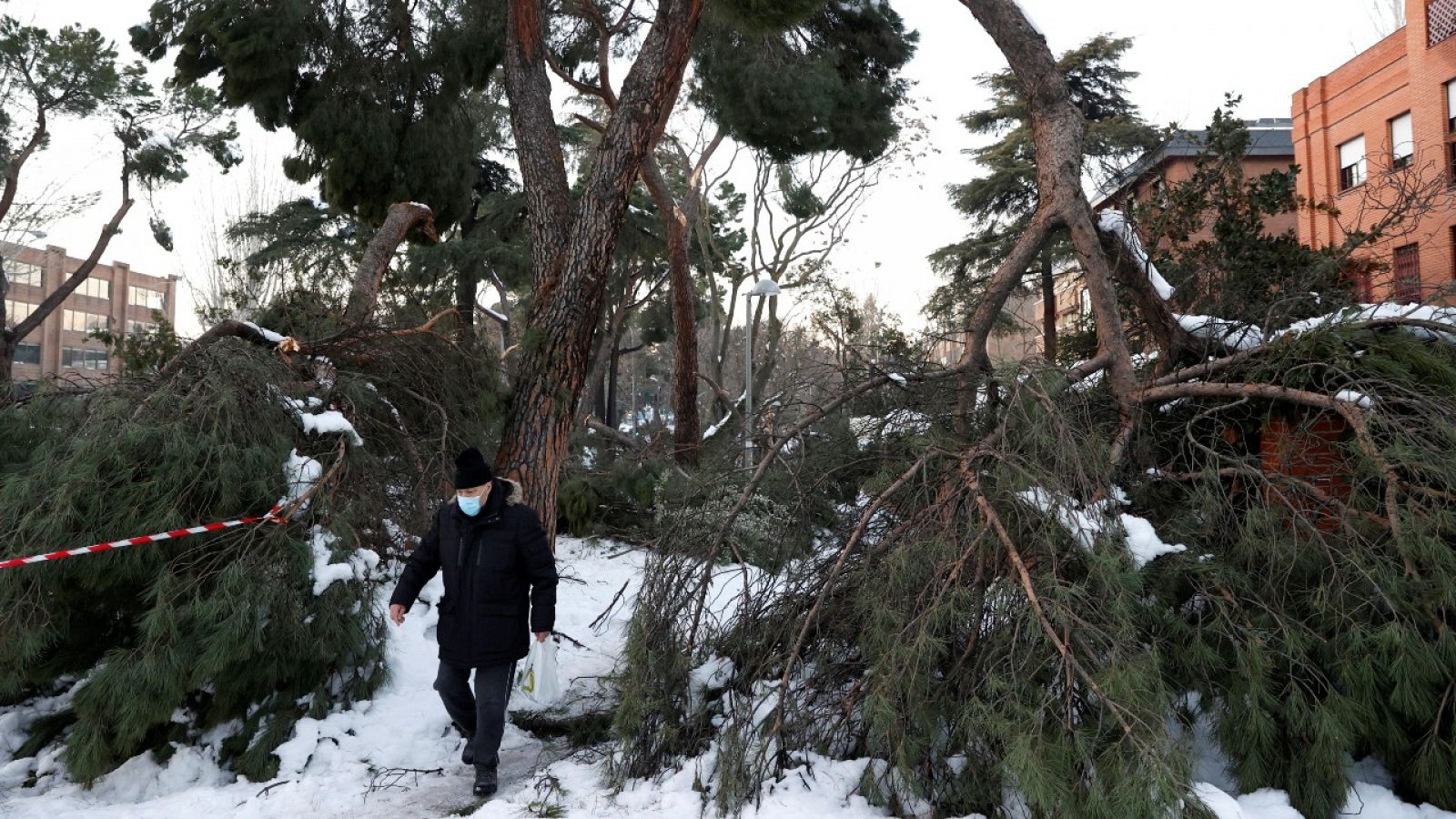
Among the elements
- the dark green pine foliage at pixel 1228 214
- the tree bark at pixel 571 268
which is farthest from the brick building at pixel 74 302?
the dark green pine foliage at pixel 1228 214

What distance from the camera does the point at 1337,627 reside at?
3719 millimetres

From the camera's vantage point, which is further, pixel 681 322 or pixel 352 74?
pixel 681 322

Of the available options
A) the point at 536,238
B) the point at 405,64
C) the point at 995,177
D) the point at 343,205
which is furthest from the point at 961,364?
the point at 995,177

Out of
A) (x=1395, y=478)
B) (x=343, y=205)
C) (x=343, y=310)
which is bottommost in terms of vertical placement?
(x=1395, y=478)

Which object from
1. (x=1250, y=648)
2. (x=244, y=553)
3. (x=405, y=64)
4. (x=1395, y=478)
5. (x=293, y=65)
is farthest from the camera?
(x=405, y=64)

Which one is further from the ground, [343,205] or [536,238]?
[343,205]

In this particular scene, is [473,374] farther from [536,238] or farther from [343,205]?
[343,205]

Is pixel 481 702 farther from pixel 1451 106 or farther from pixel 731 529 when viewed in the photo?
pixel 1451 106

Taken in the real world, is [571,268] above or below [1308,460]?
above

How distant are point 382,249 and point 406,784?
5418 millimetres

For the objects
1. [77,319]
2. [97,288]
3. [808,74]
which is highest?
[97,288]

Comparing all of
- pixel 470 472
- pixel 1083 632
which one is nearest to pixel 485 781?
pixel 470 472

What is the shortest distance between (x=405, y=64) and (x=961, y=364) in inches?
251

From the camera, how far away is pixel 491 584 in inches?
172
